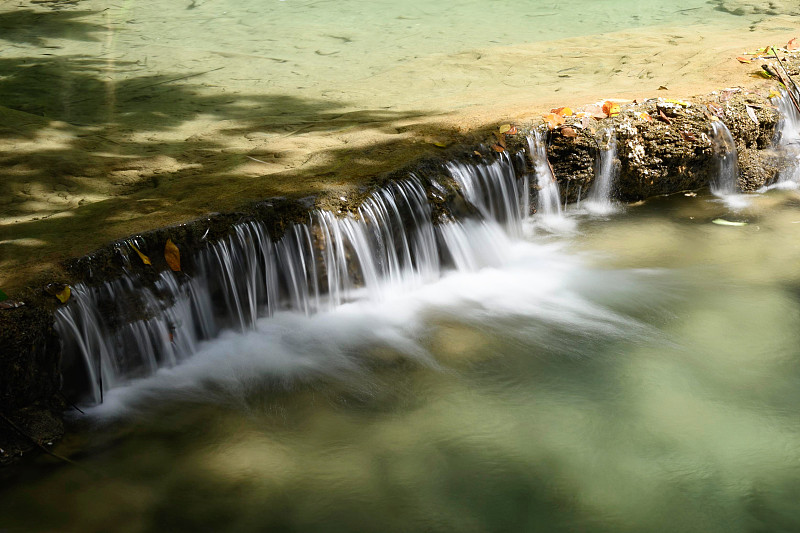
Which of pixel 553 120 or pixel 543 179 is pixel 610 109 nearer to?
pixel 553 120

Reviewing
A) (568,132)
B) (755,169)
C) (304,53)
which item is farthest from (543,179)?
(304,53)

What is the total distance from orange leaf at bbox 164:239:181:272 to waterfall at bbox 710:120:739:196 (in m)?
4.40

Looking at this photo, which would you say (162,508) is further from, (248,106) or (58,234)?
(248,106)

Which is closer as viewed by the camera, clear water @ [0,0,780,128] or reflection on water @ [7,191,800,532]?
reflection on water @ [7,191,800,532]

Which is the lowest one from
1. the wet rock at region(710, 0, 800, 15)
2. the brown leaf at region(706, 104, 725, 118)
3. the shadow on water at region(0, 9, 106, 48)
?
the brown leaf at region(706, 104, 725, 118)

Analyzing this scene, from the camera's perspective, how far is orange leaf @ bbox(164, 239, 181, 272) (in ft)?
14.2

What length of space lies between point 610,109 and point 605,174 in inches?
19.8

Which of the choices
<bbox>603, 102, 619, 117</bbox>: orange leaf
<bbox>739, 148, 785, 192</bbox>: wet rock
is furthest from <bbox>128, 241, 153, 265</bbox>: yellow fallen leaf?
<bbox>739, 148, 785, 192</bbox>: wet rock

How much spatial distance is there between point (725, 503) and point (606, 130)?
3421 mm

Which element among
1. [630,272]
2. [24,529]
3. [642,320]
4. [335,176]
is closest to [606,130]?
[630,272]

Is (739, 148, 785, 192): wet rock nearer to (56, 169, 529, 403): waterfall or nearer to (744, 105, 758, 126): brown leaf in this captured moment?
(744, 105, 758, 126): brown leaf

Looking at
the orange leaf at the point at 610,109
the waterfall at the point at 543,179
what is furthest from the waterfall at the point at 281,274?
the orange leaf at the point at 610,109

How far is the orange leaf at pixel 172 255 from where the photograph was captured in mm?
4332

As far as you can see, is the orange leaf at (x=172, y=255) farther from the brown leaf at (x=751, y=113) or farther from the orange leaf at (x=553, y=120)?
the brown leaf at (x=751, y=113)
